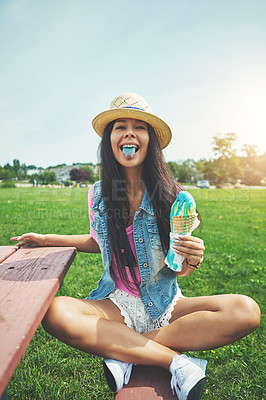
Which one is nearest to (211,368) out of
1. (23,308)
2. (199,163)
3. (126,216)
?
(126,216)

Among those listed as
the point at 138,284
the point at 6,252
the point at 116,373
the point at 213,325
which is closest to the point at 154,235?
the point at 138,284

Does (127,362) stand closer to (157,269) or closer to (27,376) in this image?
(157,269)

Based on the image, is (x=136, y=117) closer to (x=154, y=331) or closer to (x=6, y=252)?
(x=6, y=252)

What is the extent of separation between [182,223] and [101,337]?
0.71m

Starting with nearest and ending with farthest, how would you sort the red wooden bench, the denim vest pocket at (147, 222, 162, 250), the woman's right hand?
the red wooden bench
the denim vest pocket at (147, 222, 162, 250)
the woman's right hand

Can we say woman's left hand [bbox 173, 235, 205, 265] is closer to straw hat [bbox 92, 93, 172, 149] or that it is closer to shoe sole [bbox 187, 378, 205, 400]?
shoe sole [bbox 187, 378, 205, 400]

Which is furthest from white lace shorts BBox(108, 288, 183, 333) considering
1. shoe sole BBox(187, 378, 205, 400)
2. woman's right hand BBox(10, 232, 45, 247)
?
woman's right hand BBox(10, 232, 45, 247)

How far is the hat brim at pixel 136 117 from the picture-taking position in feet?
6.53

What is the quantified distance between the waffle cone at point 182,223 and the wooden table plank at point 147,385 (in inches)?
27.6

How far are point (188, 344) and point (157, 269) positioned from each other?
0.48 metres

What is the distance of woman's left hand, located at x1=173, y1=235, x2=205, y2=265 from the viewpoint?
1.58 m

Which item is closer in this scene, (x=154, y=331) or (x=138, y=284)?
(x=154, y=331)

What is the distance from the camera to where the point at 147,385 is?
133 cm

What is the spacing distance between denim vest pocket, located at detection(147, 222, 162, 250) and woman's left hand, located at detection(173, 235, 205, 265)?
0.33m
